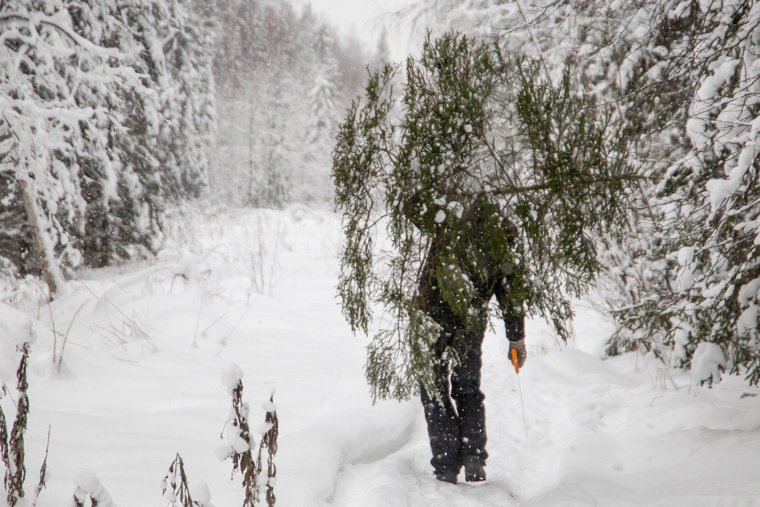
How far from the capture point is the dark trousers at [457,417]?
9.15ft

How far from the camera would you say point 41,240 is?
5.95 metres

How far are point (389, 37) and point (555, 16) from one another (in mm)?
2570

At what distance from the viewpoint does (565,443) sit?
10.8ft

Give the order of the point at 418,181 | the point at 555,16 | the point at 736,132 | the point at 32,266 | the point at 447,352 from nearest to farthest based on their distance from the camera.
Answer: the point at 418,181
the point at 736,132
the point at 447,352
the point at 555,16
the point at 32,266

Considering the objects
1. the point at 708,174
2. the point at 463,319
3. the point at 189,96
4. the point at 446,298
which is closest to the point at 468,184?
the point at 446,298

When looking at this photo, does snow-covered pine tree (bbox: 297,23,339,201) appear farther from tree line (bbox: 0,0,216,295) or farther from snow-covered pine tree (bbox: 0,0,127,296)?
snow-covered pine tree (bbox: 0,0,127,296)

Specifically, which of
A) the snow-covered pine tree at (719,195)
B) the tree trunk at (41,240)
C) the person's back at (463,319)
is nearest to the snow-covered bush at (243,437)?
the person's back at (463,319)

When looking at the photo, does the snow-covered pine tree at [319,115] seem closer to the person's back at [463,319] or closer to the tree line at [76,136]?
the tree line at [76,136]

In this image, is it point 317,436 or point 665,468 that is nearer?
point 665,468

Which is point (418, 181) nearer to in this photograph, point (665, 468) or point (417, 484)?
point (417, 484)

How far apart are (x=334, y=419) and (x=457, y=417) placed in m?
0.95

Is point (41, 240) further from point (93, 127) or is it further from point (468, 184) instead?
point (468, 184)

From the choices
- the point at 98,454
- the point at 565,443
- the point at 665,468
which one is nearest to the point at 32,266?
the point at 98,454

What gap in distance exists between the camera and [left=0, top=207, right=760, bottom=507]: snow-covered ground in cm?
232
